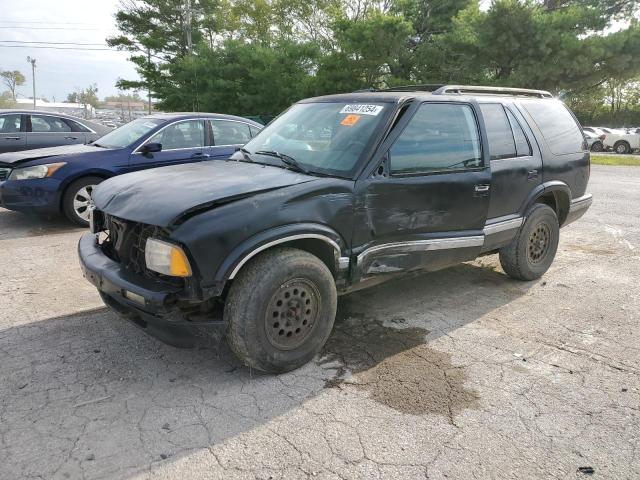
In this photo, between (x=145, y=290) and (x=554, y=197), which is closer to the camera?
(x=145, y=290)

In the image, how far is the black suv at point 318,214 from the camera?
2.99 m

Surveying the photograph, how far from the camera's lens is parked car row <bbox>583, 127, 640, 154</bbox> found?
2927cm

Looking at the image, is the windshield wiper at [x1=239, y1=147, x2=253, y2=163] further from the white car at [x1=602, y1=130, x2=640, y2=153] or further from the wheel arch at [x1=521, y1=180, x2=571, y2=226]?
the white car at [x1=602, y1=130, x2=640, y2=153]

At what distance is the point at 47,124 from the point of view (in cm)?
1047

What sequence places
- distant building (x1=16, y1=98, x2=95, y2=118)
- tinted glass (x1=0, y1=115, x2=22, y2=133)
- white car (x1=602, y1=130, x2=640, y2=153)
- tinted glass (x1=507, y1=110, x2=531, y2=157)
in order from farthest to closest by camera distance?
distant building (x1=16, y1=98, x2=95, y2=118) < white car (x1=602, y1=130, x2=640, y2=153) < tinted glass (x1=0, y1=115, x2=22, y2=133) < tinted glass (x1=507, y1=110, x2=531, y2=157)

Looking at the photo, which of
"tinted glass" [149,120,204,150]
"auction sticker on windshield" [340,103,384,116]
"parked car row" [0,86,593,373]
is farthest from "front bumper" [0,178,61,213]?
"auction sticker on windshield" [340,103,384,116]

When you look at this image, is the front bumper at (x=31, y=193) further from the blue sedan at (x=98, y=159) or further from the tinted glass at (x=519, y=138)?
the tinted glass at (x=519, y=138)

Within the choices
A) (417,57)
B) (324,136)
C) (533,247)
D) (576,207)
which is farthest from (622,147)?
(324,136)

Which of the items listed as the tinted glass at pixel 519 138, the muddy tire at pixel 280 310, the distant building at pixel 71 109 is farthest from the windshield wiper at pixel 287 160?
the distant building at pixel 71 109

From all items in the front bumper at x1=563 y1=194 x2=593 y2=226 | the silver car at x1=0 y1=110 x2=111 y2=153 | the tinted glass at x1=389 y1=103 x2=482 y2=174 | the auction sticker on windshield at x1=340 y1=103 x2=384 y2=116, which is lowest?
the front bumper at x1=563 y1=194 x2=593 y2=226

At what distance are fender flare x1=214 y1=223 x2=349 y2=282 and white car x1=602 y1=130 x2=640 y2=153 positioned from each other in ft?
104

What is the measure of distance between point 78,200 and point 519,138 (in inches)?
225

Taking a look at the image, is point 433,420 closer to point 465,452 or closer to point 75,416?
point 465,452

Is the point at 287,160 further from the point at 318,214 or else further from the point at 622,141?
the point at 622,141
